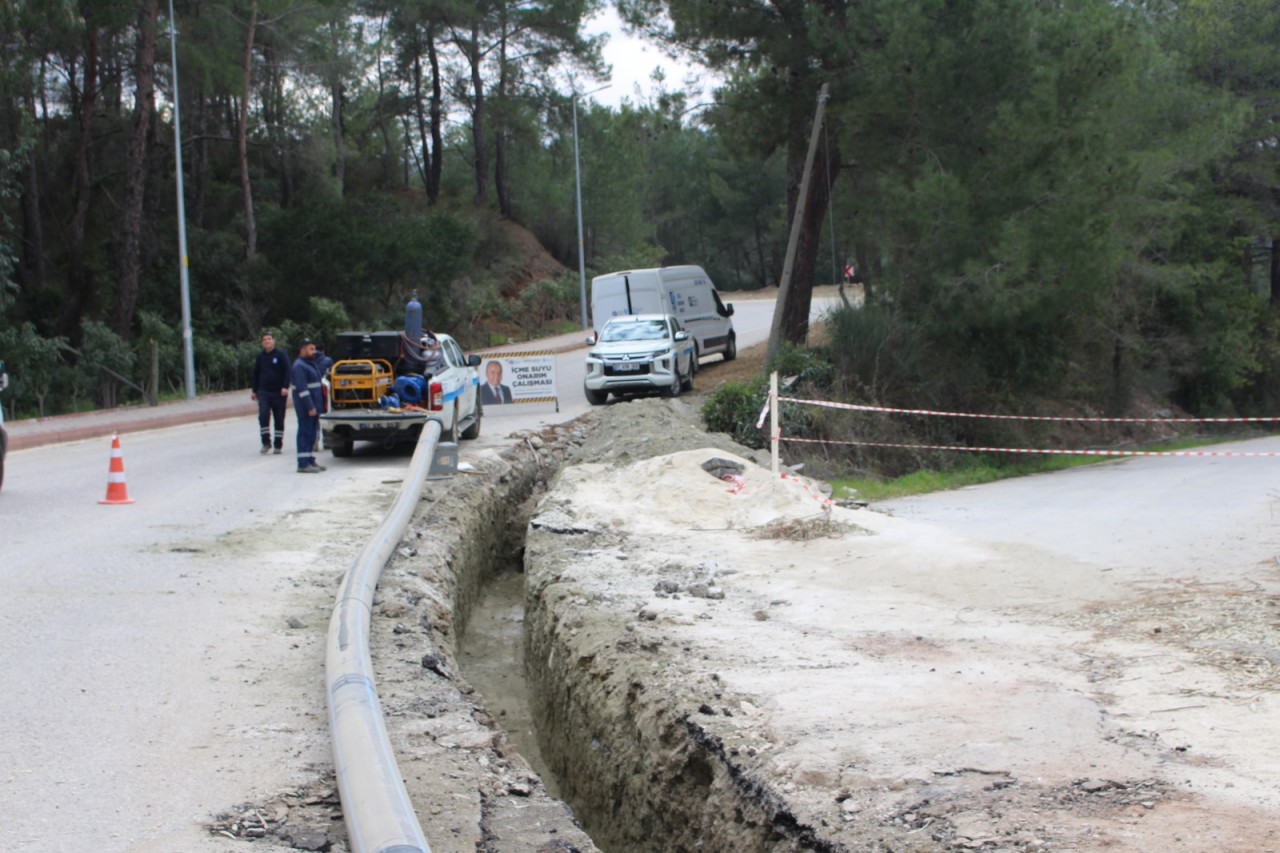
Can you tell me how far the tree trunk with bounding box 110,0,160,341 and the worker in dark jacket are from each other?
16586 mm

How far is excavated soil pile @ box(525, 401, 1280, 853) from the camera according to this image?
4.43 m

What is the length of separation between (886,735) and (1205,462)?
19274 millimetres

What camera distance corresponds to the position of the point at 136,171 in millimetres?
30359

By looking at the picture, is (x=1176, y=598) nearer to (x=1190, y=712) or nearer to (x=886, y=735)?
(x=1190, y=712)

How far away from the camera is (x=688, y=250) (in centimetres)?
9306

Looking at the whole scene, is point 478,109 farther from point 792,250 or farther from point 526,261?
point 792,250

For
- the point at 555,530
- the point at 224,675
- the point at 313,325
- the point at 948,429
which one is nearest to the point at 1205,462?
the point at 948,429

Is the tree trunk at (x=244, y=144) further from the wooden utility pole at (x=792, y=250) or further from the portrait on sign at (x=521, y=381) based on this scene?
the wooden utility pole at (x=792, y=250)

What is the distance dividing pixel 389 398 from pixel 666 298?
12.6m

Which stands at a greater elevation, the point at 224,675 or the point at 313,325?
the point at 313,325

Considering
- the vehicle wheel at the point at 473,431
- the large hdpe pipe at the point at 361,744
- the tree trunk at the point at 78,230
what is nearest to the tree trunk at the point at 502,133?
the tree trunk at the point at 78,230

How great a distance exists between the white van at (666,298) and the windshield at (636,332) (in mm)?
1769

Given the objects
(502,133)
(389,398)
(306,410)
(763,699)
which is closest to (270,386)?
(306,410)

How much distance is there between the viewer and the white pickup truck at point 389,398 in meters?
15.3
